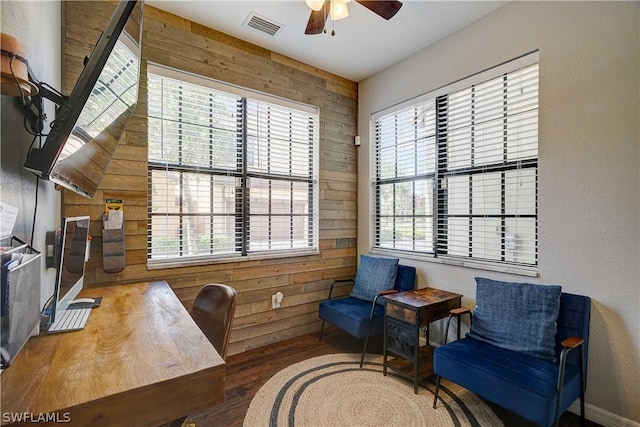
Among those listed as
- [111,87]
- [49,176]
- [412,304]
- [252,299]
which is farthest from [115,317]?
[412,304]

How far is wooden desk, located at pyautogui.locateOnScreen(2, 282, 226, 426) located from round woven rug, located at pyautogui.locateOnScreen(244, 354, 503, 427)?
1.12 metres

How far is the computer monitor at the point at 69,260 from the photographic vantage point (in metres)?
1.35

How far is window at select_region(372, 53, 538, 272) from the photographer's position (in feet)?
7.99

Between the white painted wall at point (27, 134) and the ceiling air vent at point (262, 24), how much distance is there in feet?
4.46

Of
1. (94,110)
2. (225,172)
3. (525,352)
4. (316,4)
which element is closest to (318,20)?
(316,4)

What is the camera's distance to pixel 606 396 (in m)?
1.99

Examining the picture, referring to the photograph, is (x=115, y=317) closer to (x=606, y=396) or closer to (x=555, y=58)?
(x=606, y=396)

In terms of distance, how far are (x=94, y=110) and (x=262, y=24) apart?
6.72 feet

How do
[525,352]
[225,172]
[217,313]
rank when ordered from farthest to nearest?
[225,172]
[525,352]
[217,313]

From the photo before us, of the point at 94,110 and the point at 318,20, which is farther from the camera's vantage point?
the point at 318,20

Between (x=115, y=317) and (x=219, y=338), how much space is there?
0.57 meters

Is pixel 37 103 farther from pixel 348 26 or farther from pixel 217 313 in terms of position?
pixel 348 26

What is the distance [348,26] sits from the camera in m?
2.78

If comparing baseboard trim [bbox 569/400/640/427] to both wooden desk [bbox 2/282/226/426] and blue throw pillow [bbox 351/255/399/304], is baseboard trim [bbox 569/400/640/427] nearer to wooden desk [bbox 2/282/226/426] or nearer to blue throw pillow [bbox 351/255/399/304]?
blue throw pillow [bbox 351/255/399/304]
